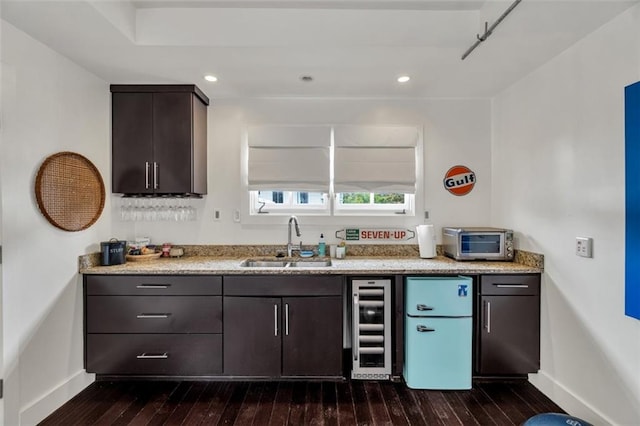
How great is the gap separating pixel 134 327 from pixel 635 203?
326 centimetres

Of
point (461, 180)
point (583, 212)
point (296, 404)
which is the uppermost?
point (461, 180)

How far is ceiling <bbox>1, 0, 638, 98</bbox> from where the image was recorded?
1760mm

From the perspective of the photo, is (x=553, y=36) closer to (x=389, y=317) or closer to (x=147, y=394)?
(x=389, y=317)

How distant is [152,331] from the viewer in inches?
91.5

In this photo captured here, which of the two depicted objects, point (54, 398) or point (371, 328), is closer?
point (54, 398)

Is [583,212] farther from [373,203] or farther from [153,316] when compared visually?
[153,316]

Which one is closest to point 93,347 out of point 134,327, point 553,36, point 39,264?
point 134,327

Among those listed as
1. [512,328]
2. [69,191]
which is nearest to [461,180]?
[512,328]

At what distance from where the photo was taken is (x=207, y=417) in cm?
202

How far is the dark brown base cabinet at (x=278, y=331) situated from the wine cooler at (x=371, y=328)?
0.15 meters

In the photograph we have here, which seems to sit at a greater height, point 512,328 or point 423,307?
point 423,307

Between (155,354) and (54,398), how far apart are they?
0.64m

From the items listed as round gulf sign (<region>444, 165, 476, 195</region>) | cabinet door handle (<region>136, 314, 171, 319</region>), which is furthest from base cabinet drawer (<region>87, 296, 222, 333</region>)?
round gulf sign (<region>444, 165, 476, 195</region>)

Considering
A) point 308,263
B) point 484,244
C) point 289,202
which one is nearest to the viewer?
point 484,244
